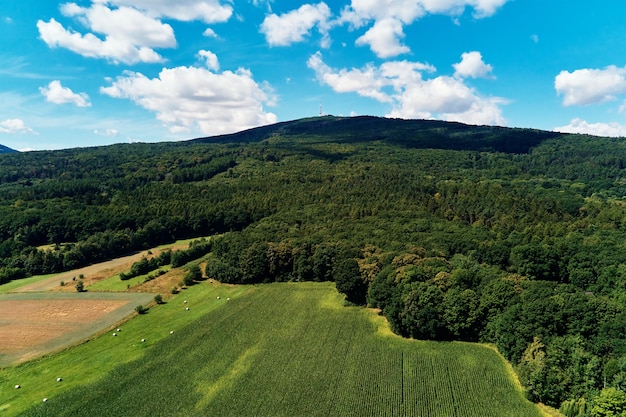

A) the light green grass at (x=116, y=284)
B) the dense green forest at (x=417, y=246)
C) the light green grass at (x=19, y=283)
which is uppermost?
the dense green forest at (x=417, y=246)

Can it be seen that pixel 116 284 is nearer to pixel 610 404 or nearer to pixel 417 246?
pixel 417 246

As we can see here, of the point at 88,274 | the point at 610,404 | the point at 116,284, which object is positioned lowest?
the point at 116,284

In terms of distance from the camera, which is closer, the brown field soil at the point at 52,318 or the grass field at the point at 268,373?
the grass field at the point at 268,373

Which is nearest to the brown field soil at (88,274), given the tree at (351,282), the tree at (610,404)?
the tree at (351,282)

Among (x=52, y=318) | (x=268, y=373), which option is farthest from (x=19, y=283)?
(x=268, y=373)

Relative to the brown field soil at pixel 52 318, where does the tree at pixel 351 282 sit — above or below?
above

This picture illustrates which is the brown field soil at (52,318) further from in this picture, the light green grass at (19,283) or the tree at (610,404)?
the tree at (610,404)
